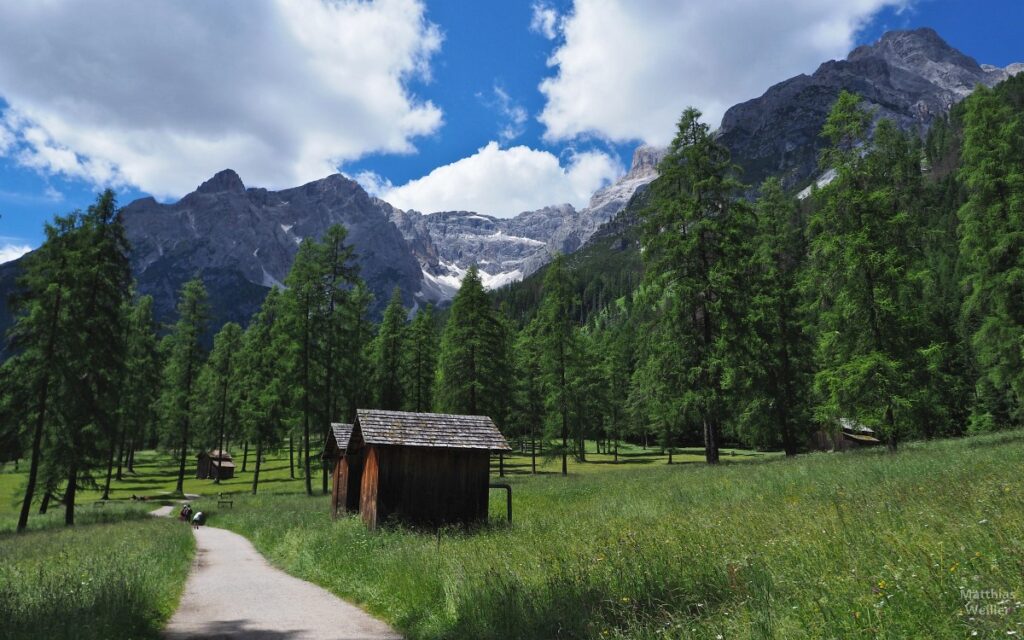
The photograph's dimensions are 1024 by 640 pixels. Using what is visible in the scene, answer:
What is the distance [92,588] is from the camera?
10.2m

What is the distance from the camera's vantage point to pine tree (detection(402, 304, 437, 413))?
177 ft

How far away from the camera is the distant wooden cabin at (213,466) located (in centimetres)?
6800

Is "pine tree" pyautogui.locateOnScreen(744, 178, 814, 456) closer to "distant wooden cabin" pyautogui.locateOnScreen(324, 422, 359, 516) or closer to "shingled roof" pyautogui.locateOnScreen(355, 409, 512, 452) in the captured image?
"shingled roof" pyautogui.locateOnScreen(355, 409, 512, 452)

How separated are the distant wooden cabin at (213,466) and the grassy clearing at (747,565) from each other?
60.0 m

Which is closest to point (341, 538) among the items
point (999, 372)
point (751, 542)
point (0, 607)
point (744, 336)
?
point (0, 607)

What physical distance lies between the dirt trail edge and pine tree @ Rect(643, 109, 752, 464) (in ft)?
63.0

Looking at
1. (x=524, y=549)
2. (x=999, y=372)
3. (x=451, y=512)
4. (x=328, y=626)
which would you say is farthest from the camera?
(x=999, y=372)

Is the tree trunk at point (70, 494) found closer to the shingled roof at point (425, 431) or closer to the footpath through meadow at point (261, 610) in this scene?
the footpath through meadow at point (261, 610)

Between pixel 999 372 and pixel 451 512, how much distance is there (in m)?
25.2

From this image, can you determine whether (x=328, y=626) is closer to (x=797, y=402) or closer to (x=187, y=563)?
(x=187, y=563)

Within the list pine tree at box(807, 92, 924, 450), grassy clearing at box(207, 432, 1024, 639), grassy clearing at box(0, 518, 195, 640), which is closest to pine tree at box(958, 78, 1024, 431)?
pine tree at box(807, 92, 924, 450)

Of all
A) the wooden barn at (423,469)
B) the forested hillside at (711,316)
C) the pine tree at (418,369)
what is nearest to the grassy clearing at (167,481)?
the forested hillside at (711,316)

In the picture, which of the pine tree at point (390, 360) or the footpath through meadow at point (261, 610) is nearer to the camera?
the footpath through meadow at point (261, 610)

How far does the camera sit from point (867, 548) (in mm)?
6930
